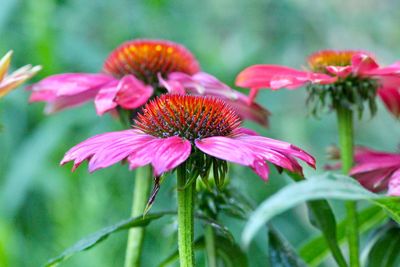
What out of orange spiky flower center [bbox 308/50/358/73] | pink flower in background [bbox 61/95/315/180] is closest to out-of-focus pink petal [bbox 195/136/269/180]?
pink flower in background [bbox 61/95/315/180]

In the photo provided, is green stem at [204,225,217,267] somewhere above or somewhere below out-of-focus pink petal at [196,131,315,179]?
below

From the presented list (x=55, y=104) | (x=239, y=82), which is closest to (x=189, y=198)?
(x=239, y=82)

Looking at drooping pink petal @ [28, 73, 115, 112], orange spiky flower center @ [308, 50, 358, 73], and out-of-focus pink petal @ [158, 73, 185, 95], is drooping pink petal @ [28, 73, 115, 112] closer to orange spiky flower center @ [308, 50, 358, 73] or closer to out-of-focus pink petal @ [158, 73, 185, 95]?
out-of-focus pink petal @ [158, 73, 185, 95]

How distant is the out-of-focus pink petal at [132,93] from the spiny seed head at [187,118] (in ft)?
0.26

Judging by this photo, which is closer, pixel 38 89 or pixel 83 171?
pixel 38 89

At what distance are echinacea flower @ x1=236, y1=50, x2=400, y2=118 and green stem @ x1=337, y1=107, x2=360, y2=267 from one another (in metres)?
0.01

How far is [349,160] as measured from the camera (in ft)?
2.19

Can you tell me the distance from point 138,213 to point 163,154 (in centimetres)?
19

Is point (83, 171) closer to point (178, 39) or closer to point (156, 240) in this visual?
point (156, 240)

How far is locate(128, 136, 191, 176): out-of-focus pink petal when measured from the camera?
1.48 feet

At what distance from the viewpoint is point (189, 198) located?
51 centimetres

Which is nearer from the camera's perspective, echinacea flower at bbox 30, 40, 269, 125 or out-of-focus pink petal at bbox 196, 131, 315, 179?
out-of-focus pink petal at bbox 196, 131, 315, 179

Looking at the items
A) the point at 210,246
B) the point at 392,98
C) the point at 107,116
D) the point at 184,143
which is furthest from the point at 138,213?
the point at 107,116

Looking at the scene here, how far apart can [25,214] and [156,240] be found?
1.05ft
